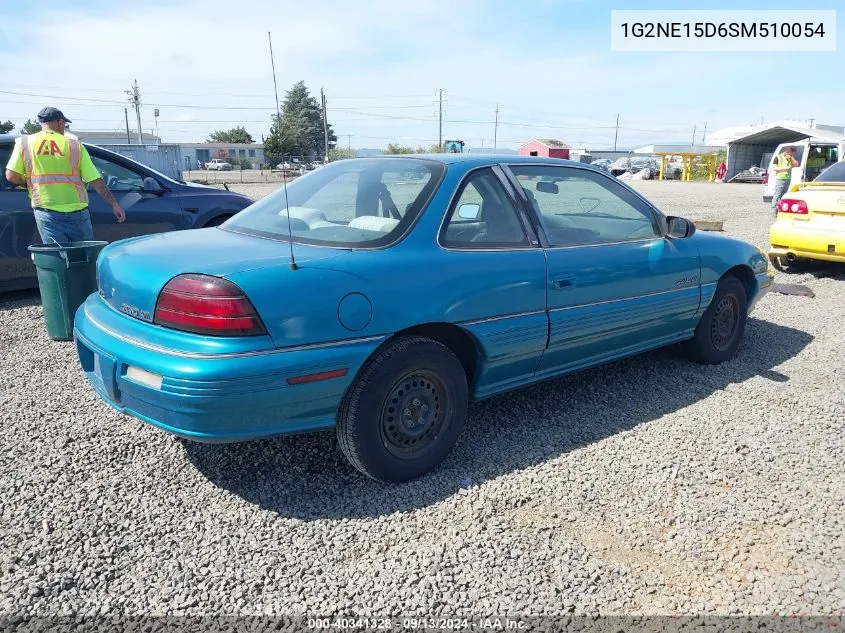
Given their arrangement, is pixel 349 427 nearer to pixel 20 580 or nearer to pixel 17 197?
pixel 20 580

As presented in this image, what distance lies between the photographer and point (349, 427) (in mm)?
2791

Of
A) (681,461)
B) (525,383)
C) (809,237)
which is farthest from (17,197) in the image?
(809,237)

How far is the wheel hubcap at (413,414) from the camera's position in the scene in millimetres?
2924

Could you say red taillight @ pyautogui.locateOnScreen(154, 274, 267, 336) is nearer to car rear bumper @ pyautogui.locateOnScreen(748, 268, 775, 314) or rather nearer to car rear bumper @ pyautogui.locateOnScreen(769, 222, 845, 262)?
car rear bumper @ pyautogui.locateOnScreen(748, 268, 775, 314)

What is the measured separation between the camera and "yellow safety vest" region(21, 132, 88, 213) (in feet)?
17.0

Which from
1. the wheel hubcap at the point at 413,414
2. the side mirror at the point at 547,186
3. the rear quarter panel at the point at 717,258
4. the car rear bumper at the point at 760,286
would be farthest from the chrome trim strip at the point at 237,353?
the car rear bumper at the point at 760,286

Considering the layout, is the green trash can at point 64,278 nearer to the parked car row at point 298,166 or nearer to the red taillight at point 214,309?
the parked car row at point 298,166

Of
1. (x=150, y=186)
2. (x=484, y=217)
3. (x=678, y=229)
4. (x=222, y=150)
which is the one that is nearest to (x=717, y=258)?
(x=678, y=229)

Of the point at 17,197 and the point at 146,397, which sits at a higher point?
the point at 17,197

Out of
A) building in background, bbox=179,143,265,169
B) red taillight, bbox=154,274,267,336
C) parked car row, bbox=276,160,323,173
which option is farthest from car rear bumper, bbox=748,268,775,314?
building in background, bbox=179,143,265,169

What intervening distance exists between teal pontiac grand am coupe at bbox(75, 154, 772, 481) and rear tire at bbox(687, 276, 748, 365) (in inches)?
18.3

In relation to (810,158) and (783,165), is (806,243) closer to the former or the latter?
(783,165)

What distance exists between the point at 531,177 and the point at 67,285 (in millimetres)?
3446

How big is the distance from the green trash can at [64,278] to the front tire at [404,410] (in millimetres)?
2936
